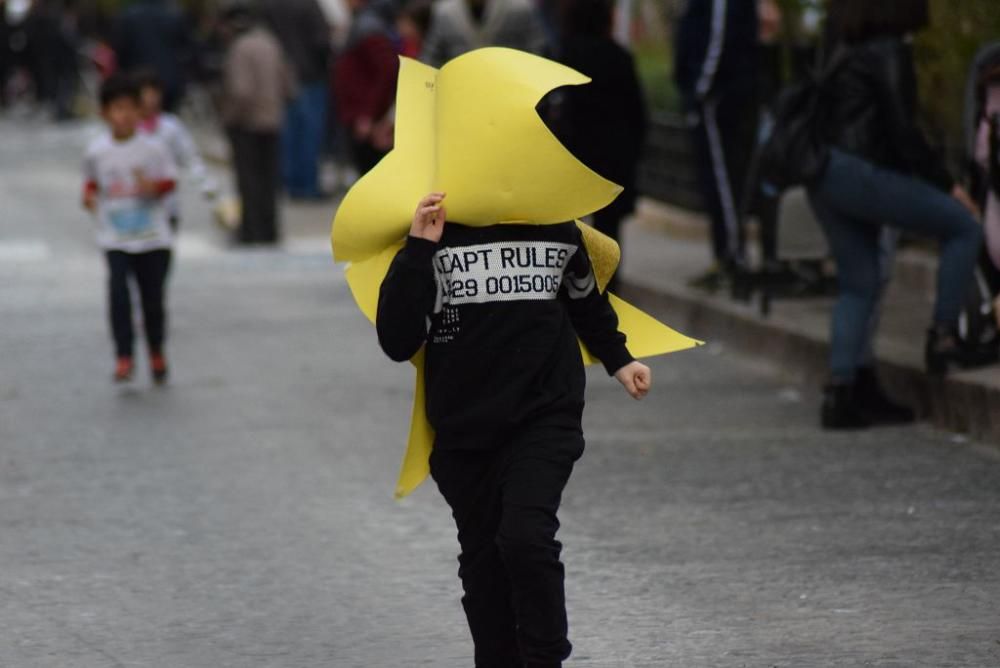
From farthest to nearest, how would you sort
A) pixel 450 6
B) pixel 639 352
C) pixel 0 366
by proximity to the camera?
pixel 450 6 < pixel 0 366 < pixel 639 352

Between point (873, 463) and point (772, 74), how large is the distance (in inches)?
199

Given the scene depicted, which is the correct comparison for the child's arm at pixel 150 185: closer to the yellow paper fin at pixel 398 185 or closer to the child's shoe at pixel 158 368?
the child's shoe at pixel 158 368

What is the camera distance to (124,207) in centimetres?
1049

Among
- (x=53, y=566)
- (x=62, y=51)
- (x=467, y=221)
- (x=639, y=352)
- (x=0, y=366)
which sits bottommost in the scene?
(x=62, y=51)

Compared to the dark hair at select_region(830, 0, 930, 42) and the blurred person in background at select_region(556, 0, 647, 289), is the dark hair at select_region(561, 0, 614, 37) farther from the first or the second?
the dark hair at select_region(830, 0, 930, 42)

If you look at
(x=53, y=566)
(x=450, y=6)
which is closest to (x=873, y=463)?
(x=53, y=566)

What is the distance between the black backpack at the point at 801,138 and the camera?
8547 mm

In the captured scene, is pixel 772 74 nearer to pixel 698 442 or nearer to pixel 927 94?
pixel 927 94

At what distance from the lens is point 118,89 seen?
10414 mm

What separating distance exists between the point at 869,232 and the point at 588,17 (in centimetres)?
321

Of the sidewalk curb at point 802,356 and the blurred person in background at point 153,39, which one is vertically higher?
the sidewalk curb at point 802,356

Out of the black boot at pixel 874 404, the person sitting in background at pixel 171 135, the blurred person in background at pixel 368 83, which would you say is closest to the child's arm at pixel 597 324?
the black boot at pixel 874 404

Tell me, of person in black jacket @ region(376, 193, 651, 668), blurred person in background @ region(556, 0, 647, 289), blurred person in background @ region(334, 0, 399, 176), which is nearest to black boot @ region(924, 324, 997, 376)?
blurred person in background @ region(556, 0, 647, 289)

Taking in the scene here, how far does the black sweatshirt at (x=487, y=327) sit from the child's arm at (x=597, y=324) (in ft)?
0.22
